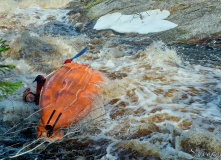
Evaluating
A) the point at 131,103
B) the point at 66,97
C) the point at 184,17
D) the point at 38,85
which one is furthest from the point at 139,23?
the point at 66,97

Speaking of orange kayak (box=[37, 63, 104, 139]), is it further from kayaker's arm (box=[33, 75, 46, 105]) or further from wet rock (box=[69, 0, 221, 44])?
wet rock (box=[69, 0, 221, 44])

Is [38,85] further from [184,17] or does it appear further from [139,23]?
[184,17]

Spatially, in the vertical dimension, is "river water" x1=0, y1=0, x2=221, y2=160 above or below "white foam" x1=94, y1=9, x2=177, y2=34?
below

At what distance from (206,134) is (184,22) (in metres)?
6.15

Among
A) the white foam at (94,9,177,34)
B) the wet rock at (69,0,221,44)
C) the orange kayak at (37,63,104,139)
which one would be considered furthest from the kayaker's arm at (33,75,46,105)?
the white foam at (94,9,177,34)

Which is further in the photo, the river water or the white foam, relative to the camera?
the white foam

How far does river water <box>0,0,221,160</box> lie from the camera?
2609mm

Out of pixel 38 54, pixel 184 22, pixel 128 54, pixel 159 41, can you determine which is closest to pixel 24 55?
pixel 38 54

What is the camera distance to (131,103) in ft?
12.8

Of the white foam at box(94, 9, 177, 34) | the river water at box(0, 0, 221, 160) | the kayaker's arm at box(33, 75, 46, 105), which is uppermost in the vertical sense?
the white foam at box(94, 9, 177, 34)

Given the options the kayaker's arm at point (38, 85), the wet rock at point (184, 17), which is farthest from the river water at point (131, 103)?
the wet rock at point (184, 17)

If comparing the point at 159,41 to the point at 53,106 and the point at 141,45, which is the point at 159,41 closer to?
the point at 141,45

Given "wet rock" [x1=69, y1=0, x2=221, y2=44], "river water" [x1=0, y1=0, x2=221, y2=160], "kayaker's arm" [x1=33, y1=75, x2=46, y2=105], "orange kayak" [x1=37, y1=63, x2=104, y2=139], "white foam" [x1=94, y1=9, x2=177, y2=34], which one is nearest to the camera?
"river water" [x1=0, y1=0, x2=221, y2=160]

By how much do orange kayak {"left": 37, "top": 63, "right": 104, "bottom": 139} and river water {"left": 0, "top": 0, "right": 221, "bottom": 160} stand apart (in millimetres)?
175
